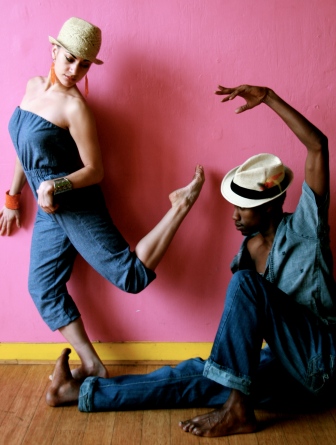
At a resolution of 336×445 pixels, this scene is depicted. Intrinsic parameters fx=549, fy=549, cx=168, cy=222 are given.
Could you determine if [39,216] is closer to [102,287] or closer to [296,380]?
[102,287]

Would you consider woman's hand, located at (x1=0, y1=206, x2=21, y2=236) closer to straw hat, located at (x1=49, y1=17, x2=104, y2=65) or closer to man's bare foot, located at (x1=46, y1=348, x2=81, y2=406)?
man's bare foot, located at (x1=46, y1=348, x2=81, y2=406)

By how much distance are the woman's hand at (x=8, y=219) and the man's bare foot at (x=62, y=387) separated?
0.64 metres

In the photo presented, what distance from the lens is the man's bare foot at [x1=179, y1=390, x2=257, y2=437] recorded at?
2135 millimetres

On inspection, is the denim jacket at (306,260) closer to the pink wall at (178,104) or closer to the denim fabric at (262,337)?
the denim fabric at (262,337)

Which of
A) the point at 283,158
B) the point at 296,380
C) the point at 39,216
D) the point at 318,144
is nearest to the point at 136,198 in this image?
the point at 39,216

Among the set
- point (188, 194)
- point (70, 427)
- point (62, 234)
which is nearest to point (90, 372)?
point (70, 427)

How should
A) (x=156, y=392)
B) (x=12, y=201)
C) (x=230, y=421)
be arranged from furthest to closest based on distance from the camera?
(x=12, y=201) → (x=156, y=392) → (x=230, y=421)

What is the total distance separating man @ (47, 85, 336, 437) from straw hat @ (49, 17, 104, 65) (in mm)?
532

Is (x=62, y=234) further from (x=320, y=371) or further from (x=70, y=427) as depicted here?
(x=320, y=371)

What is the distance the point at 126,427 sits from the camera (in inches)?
87.3

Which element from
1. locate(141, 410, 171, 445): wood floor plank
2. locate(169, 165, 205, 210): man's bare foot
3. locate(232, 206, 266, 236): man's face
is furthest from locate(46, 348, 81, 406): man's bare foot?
locate(232, 206, 266, 236): man's face

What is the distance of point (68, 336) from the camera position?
248cm

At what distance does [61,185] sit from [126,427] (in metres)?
1.01

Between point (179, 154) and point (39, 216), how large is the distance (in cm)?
68
